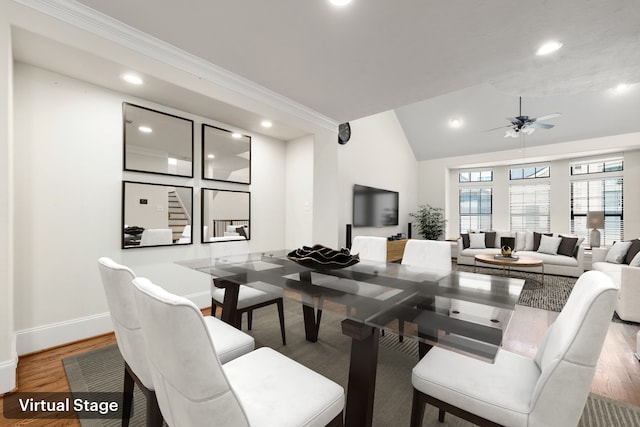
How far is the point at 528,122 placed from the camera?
173 inches

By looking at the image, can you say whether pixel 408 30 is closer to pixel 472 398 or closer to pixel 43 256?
pixel 472 398

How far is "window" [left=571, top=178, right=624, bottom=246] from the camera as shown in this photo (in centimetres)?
573

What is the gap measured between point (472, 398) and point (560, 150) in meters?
7.03

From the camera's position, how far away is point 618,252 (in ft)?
13.9

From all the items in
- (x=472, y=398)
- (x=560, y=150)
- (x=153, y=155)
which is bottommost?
(x=472, y=398)

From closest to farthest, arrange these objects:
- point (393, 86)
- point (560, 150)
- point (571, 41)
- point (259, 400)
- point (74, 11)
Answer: point (259, 400), point (74, 11), point (571, 41), point (393, 86), point (560, 150)

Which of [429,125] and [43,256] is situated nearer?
[43,256]

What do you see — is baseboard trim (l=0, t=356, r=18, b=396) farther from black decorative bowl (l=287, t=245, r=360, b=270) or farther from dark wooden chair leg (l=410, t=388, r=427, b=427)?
dark wooden chair leg (l=410, t=388, r=427, b=427)

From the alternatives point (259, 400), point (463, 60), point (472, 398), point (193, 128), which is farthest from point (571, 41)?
point (193, 128)

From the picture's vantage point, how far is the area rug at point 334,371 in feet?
4.94

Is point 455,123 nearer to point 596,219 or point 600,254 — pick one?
point 596,219

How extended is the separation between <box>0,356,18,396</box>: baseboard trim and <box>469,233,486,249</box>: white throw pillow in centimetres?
710

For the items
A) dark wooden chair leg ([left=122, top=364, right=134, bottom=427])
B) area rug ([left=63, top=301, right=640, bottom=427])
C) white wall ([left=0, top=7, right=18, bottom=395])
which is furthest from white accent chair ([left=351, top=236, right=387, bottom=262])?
white wall ([left=0, top=7, right=18, bottom=395])

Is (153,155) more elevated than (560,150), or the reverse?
(560,150)
